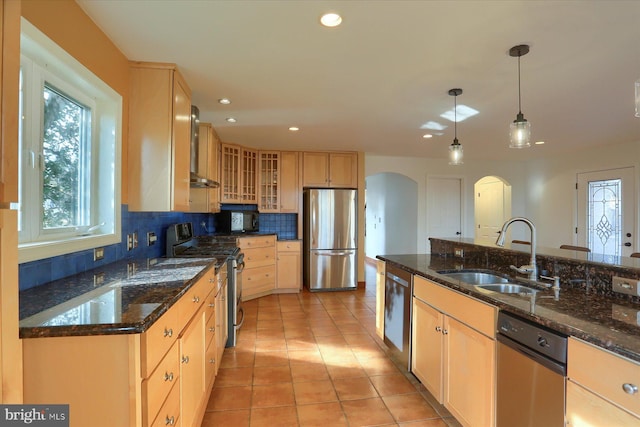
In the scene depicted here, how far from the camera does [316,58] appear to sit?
210 centimetres

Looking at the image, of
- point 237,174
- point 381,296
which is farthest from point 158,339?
point 237,174

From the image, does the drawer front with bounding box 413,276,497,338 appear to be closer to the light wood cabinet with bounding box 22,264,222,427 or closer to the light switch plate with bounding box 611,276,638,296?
the light switch plate with bounding box 611,276,638,296

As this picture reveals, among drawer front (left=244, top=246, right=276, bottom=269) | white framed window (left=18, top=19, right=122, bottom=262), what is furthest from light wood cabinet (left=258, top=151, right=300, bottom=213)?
white framed window (left=18, top=19, right=122, bottom=262)

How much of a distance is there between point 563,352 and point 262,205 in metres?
4.40

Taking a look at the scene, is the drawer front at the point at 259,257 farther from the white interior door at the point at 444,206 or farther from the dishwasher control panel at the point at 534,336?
the dishwasher control panel at the point at 534,336

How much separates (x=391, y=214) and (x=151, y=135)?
5.60 meters

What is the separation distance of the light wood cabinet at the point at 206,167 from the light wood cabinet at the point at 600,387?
3.51m

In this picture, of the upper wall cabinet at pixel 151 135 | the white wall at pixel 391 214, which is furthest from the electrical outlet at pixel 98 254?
the white wall at pixel 391 214

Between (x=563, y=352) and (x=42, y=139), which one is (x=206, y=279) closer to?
(x=42, y=139)

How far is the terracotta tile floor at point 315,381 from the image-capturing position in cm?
196

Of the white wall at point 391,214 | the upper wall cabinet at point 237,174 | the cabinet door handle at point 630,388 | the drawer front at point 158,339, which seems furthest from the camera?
the white wall at point 391,214

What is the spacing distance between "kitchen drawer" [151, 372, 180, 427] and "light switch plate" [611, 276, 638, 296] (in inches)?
79.4

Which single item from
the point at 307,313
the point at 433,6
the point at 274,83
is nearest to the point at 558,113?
the point at 433,6

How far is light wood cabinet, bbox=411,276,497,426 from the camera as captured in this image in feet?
5.01
